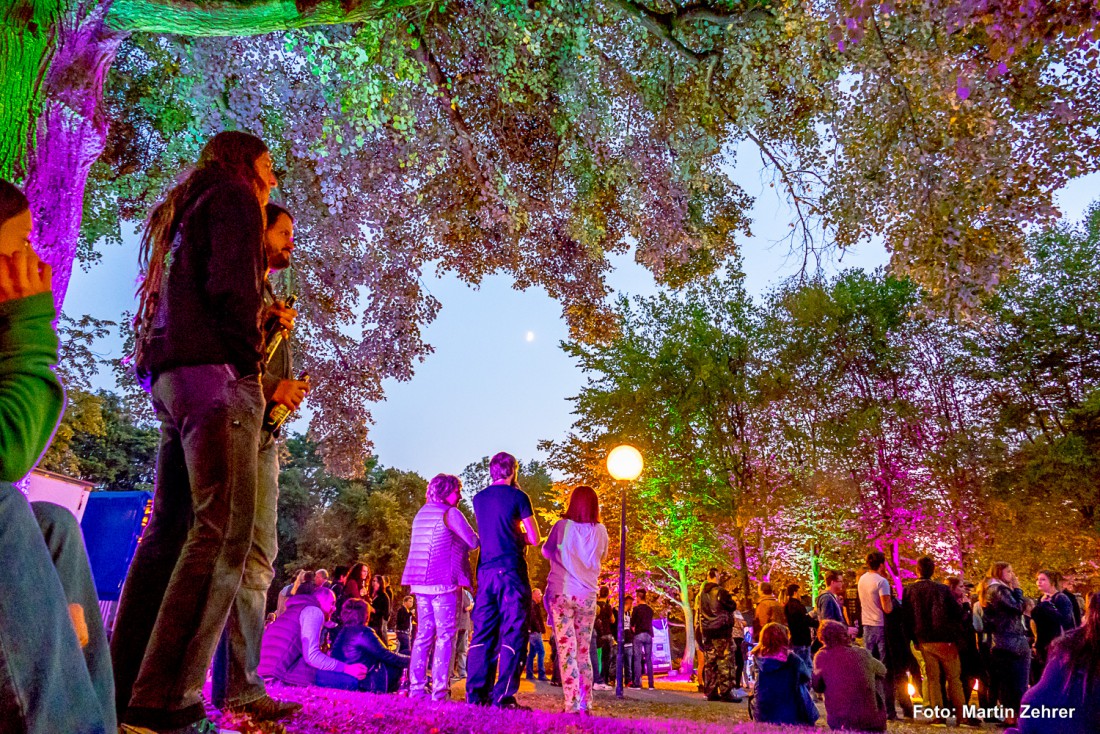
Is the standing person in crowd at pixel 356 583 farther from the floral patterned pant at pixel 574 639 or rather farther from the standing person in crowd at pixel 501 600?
the standing person in crowd at pixel 501 600

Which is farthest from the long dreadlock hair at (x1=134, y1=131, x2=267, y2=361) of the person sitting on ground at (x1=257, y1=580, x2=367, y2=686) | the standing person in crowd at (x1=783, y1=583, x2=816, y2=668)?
the standing person in crowd at (x1=783, y1=583, x2=816, y2=668)

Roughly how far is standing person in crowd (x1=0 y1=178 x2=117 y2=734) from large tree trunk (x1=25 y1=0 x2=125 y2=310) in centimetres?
435

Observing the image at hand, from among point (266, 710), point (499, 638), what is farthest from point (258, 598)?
point (499, 638)

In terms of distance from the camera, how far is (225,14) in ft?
17.1

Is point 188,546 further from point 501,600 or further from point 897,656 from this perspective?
point 897,656

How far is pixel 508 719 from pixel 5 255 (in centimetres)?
353

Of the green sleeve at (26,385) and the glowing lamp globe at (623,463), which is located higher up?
the glowing lamp globe at (623,463)

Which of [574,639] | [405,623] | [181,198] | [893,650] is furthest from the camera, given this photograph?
[405,623]

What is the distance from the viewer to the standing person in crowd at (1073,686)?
294 centimetres

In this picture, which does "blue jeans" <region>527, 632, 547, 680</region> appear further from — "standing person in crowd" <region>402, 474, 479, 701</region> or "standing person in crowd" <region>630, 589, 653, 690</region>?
"standing person in crowd" <region>402, 474, 479, 701</region>

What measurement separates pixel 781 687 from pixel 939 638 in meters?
3.78

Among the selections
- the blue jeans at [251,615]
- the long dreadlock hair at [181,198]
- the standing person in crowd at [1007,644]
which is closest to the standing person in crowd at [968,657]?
the standing person in crowd at [1007,644]

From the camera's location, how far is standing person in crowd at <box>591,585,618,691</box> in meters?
12.5

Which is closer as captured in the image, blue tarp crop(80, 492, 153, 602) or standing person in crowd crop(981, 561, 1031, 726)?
standing person in crowd crop(981, 561, 1031, 726)
